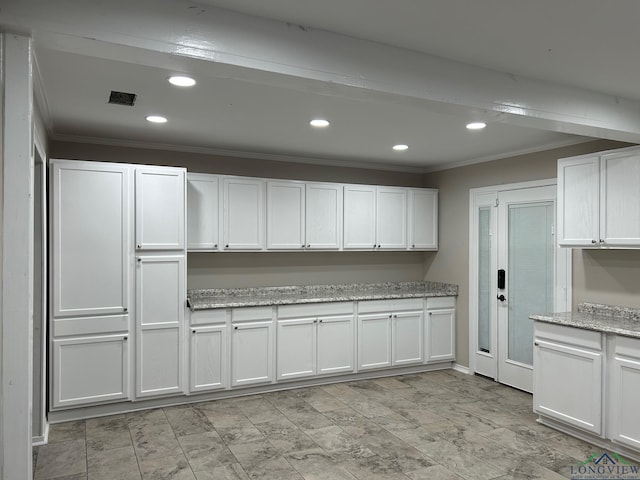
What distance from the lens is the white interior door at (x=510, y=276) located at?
4.68 metres

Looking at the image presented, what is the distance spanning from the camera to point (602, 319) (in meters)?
3.93

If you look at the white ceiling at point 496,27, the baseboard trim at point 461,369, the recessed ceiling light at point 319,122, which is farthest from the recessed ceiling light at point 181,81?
the baseboard trim at point 461,369

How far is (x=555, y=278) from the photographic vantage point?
455cm

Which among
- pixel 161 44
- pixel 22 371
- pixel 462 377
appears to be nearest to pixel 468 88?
pixel 161 44

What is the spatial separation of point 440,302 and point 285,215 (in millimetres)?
2051

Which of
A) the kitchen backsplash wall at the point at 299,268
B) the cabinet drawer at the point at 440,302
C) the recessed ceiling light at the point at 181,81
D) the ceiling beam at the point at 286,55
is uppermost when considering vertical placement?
the recessed ceiling light at the point at 181,81

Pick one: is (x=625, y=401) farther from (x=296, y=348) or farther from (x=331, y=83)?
(x=331, y=83)

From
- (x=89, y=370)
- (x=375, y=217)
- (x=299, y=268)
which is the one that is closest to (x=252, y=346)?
(x=299, y=268)

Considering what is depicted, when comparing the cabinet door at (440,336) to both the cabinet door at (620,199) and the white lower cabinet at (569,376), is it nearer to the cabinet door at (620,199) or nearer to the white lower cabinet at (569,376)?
the white lower cabinet at (569,376)

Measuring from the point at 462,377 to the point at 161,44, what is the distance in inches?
182

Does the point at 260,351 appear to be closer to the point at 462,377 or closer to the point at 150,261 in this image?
the point at 150,261

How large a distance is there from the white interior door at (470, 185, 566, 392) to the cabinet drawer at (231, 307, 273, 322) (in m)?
2.30

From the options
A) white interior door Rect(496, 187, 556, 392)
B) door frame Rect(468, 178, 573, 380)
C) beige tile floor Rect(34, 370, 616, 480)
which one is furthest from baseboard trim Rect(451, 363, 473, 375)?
beige tile floor Rect(34, 370, 616, 480)

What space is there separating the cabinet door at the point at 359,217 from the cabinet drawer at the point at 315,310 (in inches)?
27.7
